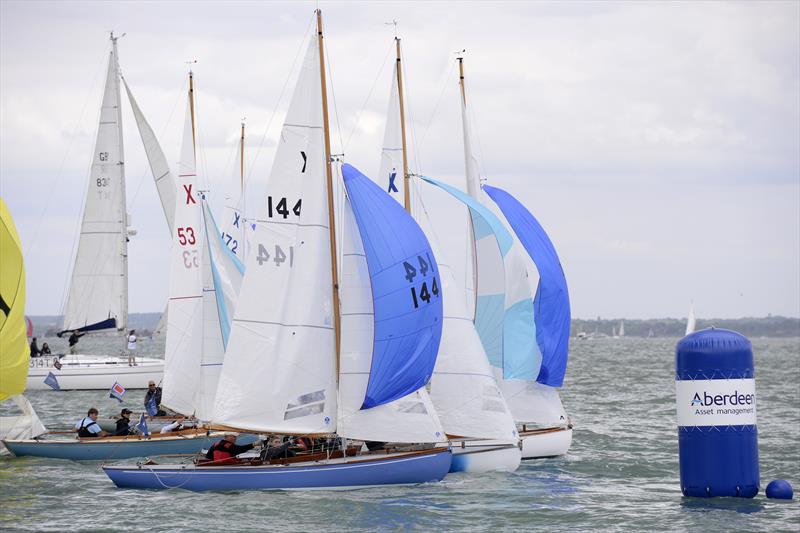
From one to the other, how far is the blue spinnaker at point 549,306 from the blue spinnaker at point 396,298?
17.2 feet

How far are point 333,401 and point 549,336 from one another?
20.8ft

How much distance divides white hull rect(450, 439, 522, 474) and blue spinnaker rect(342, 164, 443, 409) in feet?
8.43

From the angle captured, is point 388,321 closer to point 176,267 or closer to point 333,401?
point 333,401

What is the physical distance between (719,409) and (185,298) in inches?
566

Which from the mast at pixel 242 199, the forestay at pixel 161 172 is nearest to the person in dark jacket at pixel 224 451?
the mast at pixel 242 199

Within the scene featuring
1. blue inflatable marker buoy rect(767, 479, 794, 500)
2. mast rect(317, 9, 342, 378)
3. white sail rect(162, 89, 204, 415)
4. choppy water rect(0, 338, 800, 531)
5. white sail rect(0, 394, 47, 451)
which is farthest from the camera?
white sail rect(162, 89, 204, 415)

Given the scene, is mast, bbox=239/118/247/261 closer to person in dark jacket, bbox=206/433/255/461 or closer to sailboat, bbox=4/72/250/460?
sailboat, bbox=4/72/250/460

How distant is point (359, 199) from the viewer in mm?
22469

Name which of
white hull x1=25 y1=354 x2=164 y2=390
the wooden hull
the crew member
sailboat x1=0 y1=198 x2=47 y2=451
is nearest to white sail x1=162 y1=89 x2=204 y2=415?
the wooden hull

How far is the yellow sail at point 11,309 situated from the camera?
2211 cm

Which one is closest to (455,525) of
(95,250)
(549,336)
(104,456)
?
(549,336)

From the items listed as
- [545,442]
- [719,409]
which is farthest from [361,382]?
[719,409]

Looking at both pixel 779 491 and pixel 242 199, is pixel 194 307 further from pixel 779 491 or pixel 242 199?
pixel 779 491

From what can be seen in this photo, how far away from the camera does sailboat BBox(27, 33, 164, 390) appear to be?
44125 millimetres
